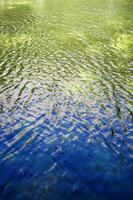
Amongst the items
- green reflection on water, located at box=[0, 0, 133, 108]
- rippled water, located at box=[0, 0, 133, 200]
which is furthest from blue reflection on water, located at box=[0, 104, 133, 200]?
green reflection on water, located at box=[0, 0, 133, 108]

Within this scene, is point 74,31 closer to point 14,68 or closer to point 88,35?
point 88,35

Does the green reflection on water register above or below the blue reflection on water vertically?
below

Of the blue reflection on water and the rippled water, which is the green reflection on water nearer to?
the rippled water

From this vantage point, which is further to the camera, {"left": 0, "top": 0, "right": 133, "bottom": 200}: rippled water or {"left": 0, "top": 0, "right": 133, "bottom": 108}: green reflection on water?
{"left": 0, "top": 0, "right": 133, "bottom": 108}: green reflection on water

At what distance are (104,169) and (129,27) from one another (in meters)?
47.3

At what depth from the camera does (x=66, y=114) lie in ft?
94.4

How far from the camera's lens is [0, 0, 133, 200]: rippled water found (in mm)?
20203

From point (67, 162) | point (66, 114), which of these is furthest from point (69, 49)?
point (67, 162)

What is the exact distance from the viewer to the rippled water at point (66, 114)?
20.2m

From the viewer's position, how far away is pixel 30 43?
52250mm

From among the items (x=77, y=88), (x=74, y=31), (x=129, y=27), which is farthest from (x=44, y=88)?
(x=129, y=27)

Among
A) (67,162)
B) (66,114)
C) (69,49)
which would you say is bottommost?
(69,49)

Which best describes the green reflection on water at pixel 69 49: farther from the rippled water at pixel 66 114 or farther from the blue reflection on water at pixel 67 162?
the blue reflection on water at pixel 67 162

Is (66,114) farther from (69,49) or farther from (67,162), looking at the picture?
(69,49)
